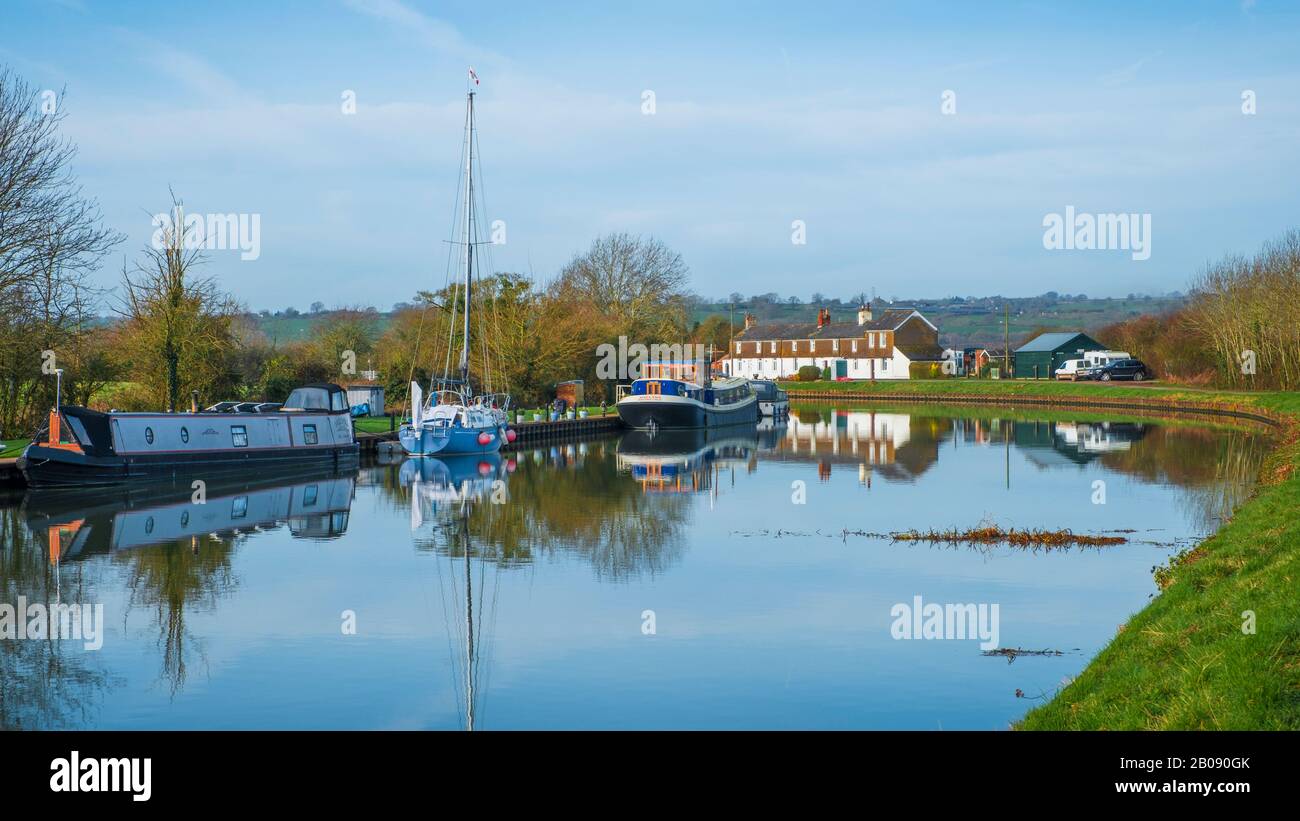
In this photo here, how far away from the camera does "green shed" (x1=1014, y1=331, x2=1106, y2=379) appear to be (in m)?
96.5

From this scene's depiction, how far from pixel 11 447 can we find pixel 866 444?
29.0m

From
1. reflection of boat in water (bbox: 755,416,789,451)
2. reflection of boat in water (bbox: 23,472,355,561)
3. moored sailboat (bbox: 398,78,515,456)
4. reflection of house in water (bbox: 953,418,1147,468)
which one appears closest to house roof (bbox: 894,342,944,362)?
reflection of boat in water (bbox: 755,416,789,451)

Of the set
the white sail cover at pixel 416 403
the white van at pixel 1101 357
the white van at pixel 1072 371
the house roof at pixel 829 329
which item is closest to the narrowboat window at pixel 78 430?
the white sail cover at pixel 416 403

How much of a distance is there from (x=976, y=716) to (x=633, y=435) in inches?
1756

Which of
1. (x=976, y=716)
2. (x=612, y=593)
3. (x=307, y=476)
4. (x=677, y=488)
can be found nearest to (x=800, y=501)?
(x=677, y=488)

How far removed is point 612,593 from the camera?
58.0 ft

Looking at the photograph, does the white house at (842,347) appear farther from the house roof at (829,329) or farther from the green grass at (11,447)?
the green grass at (11,447)

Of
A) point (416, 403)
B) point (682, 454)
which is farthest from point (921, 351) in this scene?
point (416, 403)

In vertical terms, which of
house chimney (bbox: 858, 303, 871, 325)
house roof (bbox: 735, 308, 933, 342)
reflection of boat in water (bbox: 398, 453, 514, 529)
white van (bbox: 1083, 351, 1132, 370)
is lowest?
reflection of boat in water (bbox: 398, 453, 514, 529)

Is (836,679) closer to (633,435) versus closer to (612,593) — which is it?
(612,593)

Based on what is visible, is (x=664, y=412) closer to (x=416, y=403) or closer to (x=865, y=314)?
(x=416, y=403)

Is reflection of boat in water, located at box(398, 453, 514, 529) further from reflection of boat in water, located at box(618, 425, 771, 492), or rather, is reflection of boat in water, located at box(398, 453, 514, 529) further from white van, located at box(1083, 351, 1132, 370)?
white van, located at box(1083, 351, 1132, 370)

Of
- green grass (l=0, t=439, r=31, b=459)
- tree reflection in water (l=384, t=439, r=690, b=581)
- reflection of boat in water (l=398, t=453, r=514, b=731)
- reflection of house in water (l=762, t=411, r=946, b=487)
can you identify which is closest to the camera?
reflection of boat in water (l=398, t=453, r=514, b=731)

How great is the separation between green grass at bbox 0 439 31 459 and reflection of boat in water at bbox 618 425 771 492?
1618 centimetres
